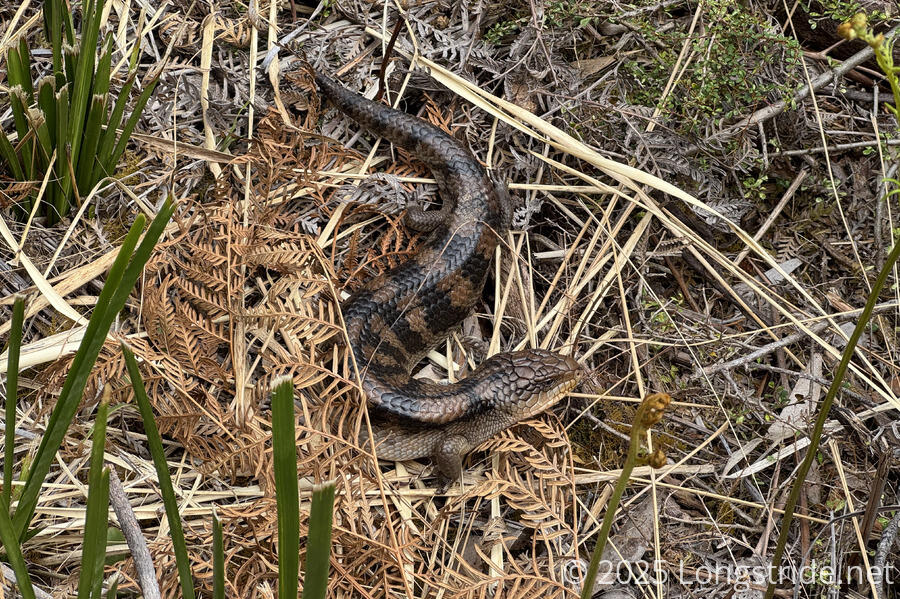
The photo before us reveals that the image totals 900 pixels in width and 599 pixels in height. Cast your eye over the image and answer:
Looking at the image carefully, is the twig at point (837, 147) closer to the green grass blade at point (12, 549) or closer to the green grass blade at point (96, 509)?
the green grass blade at point (96, 509)

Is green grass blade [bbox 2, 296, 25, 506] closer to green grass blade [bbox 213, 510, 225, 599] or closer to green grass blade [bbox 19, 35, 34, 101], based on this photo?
green grass blade [bbox 213, 510, 225, 599]

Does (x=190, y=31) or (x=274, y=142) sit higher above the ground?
(x=190, y=31)

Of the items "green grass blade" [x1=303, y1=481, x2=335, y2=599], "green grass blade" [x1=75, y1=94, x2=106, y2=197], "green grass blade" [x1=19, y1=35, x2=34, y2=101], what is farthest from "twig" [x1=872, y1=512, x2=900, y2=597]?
"green grass blade" [x1=19, y1=35, x2=34, y2=101]

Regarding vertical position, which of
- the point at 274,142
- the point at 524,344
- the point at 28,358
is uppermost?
the point at 274,142

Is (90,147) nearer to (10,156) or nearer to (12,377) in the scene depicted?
(10,156)

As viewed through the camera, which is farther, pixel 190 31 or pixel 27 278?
pixel 190 31

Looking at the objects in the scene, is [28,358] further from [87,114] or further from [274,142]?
[274,142]

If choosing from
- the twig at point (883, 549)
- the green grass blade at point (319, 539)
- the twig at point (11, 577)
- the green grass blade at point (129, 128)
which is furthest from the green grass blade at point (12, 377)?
the twig at point (883, 549)

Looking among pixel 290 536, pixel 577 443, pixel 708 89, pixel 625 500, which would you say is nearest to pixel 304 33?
pixel 708 89

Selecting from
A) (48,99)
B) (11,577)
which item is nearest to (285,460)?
(11,577)
